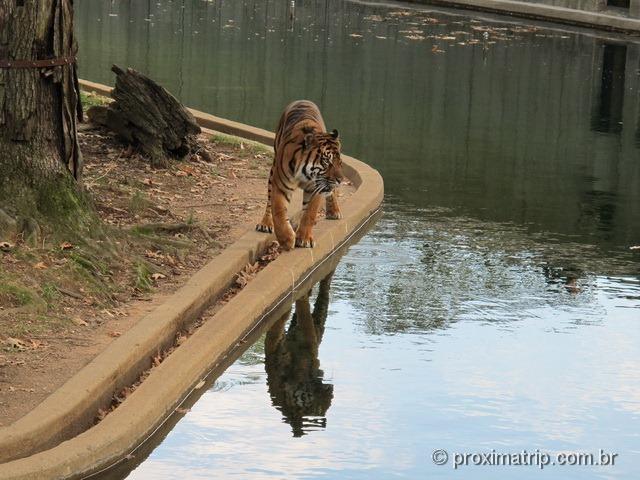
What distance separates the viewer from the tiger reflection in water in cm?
860

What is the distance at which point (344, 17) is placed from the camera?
3759 centimetres

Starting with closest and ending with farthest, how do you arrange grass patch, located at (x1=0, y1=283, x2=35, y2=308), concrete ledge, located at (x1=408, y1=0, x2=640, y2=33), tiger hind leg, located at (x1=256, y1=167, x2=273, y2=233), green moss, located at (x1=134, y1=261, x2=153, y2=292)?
grass patch, located at (x1=0, y1=283, x2=35, y2=308), green moss, located at (x1=134, y1=261, x2=153, y2=292), tiger hind leg, located at (x1=256, y1=167, x2=273, y2=233), concrete ledge, located at (x1=408, y1=0, x2=640, y2=33)

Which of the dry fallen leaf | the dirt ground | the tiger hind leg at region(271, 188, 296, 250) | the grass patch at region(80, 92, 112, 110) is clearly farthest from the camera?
the grass patch at region(80, 92, 112, 110)

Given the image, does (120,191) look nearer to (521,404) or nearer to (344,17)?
(521,404)

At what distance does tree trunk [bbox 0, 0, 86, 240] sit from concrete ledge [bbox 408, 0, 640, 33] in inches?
1094

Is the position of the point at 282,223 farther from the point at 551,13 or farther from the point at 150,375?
the point at 551,13

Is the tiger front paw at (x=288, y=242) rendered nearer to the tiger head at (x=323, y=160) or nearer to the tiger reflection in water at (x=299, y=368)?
the tiger head at (x=323, y=160)

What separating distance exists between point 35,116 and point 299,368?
2743 millimetres

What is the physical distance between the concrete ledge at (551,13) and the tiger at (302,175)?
26.1 meters

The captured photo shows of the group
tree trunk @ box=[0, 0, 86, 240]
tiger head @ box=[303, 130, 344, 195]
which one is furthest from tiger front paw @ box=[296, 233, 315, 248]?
tree trunk @ box=[0, 0, 86, 240]

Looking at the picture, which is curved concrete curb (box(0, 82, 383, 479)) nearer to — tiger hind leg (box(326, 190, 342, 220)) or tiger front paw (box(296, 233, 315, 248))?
tiger front paw (box(296, 233, 315, 248))

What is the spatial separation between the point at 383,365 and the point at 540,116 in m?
13.3

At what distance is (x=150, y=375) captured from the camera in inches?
331

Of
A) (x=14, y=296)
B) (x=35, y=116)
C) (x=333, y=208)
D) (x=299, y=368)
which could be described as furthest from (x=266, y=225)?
(x=14, y=296)
